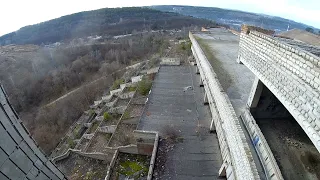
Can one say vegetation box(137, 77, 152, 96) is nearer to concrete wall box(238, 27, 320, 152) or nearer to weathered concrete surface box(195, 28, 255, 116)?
weathered concrete surface box(195, 28, 255, 116)

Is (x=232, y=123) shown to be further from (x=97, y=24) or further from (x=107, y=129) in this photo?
(x=97, y=24)

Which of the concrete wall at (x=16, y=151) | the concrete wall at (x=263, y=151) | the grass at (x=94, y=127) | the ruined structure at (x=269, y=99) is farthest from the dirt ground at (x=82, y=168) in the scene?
the concrete wall at (x=16, y=151)

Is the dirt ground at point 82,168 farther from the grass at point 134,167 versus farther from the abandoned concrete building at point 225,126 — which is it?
the grass at point 134,167

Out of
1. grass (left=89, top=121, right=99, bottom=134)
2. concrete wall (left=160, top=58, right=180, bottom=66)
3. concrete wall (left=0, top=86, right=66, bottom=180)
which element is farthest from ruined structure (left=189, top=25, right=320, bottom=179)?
grass (left=89, top=121, right=99, bottom=134)

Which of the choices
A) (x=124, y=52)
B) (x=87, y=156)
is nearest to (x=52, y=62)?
(x=124, y=52)

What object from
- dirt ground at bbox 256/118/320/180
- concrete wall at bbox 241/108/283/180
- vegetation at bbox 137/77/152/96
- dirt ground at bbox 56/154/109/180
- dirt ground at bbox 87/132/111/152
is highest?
concrete wall at bbox 241/108/283/180
